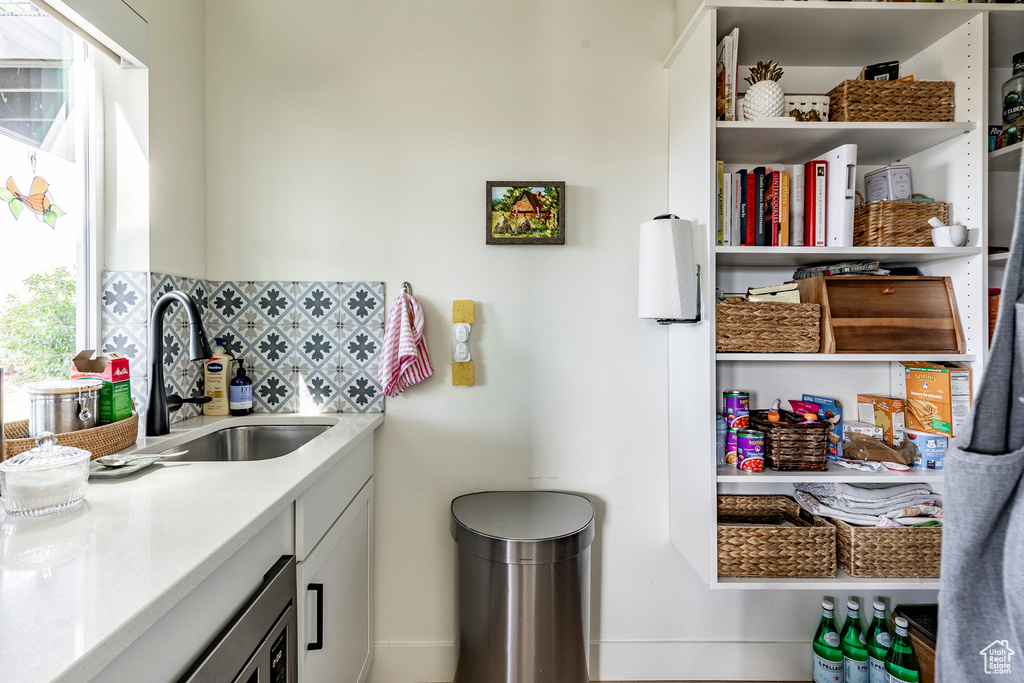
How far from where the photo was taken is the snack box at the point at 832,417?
1.69 metres

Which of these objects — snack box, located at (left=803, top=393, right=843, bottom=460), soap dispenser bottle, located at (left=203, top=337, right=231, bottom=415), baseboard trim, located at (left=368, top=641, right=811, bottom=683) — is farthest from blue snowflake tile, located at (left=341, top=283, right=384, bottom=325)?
snack box, located at (left=803, top=393, right=843, bottom=460)

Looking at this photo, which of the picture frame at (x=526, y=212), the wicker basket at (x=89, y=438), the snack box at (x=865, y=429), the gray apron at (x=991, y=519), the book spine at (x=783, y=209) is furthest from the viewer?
the picture frame at (x=526, y=212)

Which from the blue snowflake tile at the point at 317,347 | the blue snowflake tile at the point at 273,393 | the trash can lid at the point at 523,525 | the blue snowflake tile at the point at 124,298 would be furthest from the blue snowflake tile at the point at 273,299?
the trash can lid at the point at 523,525

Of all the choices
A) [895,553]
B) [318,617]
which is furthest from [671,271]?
[318,617]

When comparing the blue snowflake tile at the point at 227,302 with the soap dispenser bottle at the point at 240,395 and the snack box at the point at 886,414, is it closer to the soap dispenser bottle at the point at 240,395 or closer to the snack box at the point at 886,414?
the soap dispenser bottle at the point at 240,395

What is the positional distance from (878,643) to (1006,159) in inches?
65.6

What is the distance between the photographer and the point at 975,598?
50cm

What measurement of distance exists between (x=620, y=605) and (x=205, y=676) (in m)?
1.50

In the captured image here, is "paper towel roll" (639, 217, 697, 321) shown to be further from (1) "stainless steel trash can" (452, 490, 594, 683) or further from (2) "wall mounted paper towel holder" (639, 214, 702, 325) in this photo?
(1) "stainless steel trash can" (452, 490, 594, 683)

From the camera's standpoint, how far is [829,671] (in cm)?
176

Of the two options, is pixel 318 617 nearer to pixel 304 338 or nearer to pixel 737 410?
pixel 304 338

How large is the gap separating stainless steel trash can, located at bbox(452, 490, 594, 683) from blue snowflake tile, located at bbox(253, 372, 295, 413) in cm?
78

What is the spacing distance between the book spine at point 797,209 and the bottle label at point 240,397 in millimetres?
1892

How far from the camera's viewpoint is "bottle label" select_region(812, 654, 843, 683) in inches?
69.1
